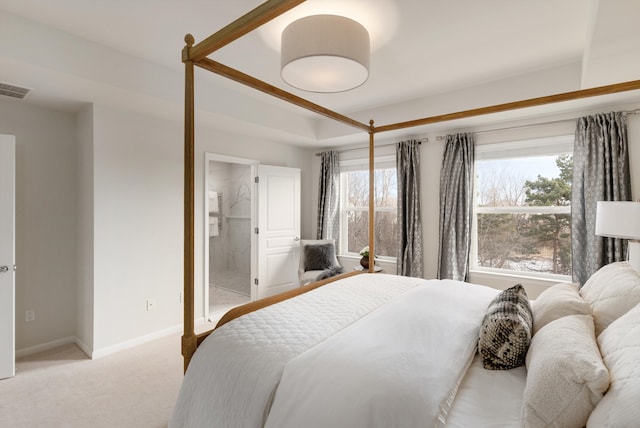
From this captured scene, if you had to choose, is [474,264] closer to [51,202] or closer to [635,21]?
[635,21]

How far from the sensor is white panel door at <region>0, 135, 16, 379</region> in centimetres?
259

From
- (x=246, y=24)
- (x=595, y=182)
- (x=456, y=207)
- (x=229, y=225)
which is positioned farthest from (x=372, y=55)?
(x=229, y=225)

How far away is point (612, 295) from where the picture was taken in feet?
4.82

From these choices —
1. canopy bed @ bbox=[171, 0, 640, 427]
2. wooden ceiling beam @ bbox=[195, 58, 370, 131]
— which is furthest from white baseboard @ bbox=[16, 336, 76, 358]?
wooden ceiling beam @ bbox=[195, 58, 370, 131]

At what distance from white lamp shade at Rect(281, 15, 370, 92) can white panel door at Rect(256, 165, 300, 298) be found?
7.70ft

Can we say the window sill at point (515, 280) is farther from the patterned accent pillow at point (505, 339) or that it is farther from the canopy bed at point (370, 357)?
the patterned accent pillow at point (505, 339)

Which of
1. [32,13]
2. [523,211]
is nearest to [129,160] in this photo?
[32,13]

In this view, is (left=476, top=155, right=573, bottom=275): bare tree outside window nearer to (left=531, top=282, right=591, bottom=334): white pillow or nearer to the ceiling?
the ceiling

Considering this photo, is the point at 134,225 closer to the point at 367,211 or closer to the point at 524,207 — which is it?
the point at 367,211

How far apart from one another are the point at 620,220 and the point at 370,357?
196 centimetres

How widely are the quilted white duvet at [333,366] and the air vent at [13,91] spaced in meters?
2.52

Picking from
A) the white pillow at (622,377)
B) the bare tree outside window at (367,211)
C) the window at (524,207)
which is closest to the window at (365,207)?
the bare tree outside window at (367,211)

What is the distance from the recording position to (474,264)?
150 inches

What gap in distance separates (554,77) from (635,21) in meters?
1.22
